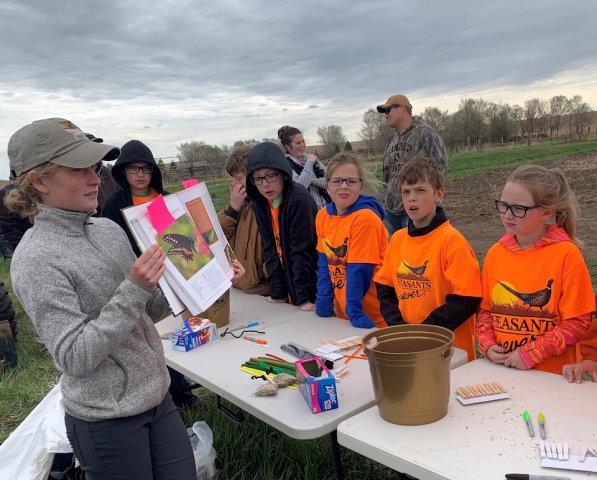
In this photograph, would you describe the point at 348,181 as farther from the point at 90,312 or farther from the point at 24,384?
the point at 24,384

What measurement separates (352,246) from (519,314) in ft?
3.46

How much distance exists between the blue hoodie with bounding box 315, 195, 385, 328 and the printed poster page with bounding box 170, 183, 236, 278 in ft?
2.71

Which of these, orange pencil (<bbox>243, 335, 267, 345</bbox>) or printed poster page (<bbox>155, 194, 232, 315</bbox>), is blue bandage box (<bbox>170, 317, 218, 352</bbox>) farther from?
printed poster page (<bbox>155, 194, 232, 315</bbox>)

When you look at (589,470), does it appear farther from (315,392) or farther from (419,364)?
(315,392)

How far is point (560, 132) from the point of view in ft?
195

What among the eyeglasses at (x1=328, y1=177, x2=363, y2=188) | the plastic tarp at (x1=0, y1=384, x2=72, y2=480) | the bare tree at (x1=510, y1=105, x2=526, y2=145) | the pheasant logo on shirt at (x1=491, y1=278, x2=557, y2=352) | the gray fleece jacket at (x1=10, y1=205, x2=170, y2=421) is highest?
the bare tree at (x1=510, y1=105, x2=526, y2=145)

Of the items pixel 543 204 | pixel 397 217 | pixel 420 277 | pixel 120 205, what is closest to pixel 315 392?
pixel 420 277

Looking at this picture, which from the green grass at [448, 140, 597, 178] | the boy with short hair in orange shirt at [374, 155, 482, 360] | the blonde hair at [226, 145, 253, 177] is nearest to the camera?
the boy with short hair in orange shirt at [374, 155, 482, 360]

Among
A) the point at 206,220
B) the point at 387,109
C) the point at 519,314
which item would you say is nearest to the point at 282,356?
the point at 206,220

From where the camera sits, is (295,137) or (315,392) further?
(295,137)

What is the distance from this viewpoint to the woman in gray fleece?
1.59m

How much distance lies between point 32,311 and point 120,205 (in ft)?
7.11

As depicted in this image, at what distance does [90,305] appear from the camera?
1.72 meters

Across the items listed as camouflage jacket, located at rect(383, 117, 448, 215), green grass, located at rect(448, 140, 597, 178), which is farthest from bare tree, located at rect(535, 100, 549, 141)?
camouflage jacket, located at rect(383, 117, 448, 215)
